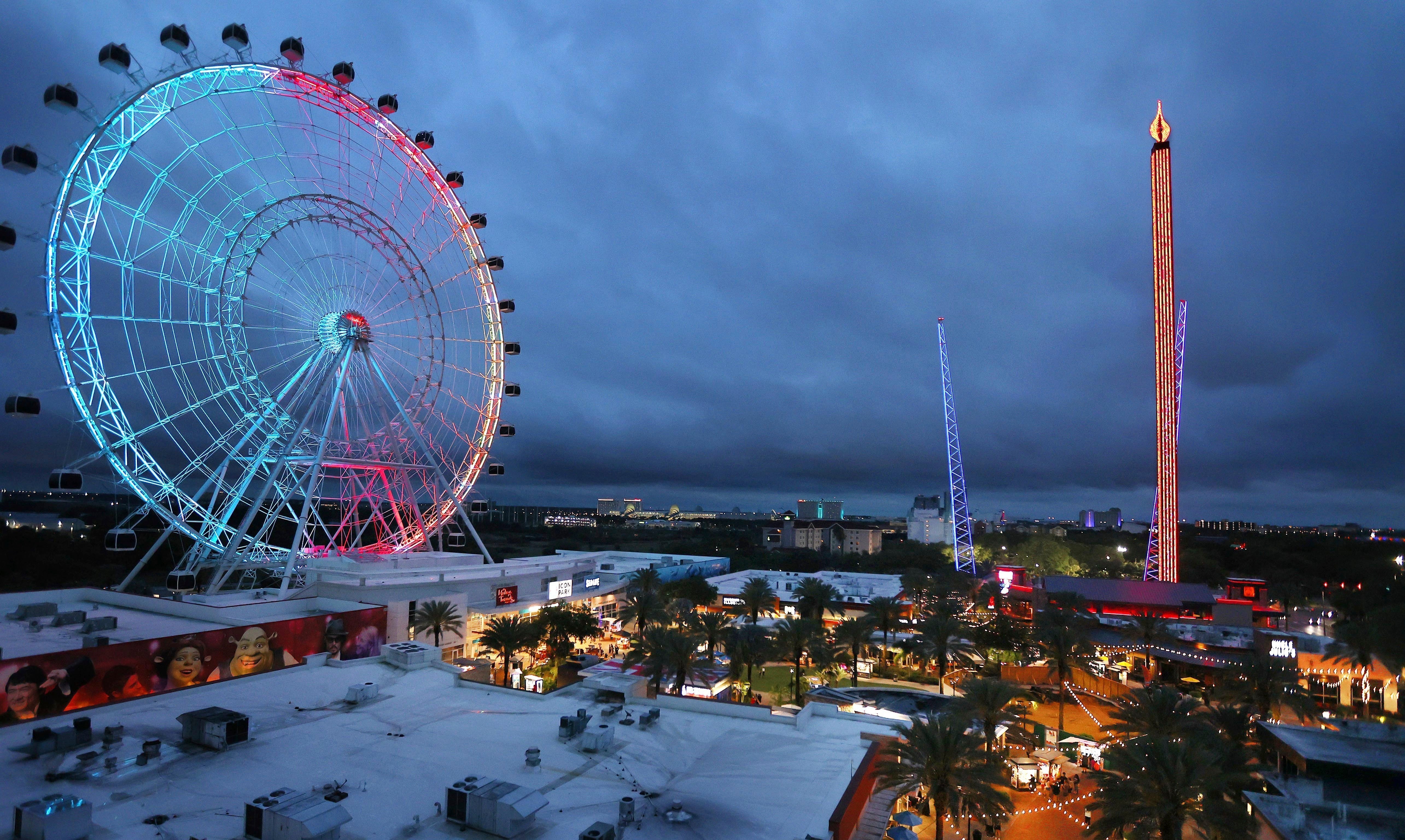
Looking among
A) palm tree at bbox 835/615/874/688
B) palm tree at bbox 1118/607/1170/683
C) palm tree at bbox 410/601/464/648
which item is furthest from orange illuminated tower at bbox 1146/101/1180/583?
palm tree at bbox 410/601/464/648

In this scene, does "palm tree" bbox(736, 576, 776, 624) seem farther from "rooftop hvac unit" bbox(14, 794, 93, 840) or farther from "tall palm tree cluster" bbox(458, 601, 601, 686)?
"rooftop hvac unit" bbox(14, 794, 93, 840)

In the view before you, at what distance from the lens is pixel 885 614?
56031mm

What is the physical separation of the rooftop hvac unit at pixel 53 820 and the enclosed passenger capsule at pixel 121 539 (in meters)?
19.7

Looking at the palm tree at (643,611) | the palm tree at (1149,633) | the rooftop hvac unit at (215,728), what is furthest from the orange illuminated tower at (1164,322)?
the rooftop hvac unit at (215,728)

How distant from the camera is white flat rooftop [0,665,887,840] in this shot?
1888cm

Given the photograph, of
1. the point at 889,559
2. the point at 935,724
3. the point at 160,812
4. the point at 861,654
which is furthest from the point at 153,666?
the point at 889,559

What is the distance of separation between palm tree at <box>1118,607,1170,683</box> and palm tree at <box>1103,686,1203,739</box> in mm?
24330

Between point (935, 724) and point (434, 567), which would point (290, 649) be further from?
point (935, 724)

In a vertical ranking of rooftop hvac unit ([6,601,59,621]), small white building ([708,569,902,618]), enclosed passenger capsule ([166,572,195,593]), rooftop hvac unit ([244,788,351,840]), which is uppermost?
enclosed passenger capsule ([166,572,195,593])

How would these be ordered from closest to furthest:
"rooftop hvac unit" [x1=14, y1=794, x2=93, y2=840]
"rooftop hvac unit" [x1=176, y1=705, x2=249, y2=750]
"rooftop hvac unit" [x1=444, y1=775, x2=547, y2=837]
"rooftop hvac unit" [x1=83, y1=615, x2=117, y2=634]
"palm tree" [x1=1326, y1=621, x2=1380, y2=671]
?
"rooftop hvac unit" [x1=14, y1=794, x2=93, y2=840] → "rooftop hvac unit" [x1=444, y1=775, x2=547, y2=837] → "rooftop hvac unit" [x1=176, y1=705, x2=249, y2=750] → "rooftop hvac unit" [x1=83, y1=615, x2=117, y2=634] → "palm tree" [x1=1326, y1=621, x2=1380, y2=671]

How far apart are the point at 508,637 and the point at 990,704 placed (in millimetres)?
27071

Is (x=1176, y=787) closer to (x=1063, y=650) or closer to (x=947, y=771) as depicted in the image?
(x=947, y=771)

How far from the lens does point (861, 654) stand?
52.6 metres

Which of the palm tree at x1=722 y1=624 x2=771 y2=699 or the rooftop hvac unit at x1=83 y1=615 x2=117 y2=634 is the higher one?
the rooftop hvac unit at x1=83 y1=615 x2=117 y2=634
